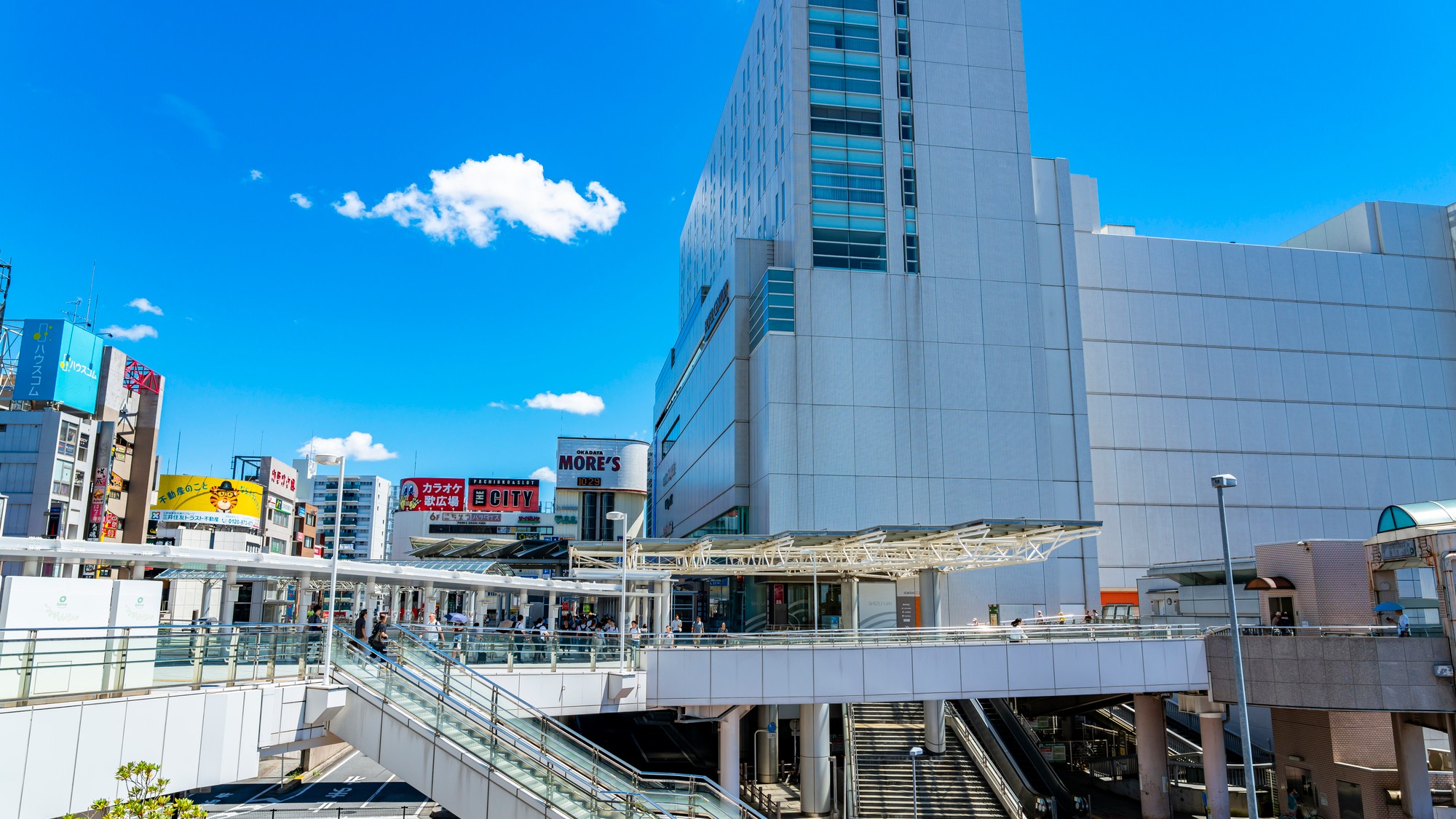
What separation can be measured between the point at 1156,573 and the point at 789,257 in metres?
26.1

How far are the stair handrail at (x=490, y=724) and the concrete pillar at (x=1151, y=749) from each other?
78.2 ft

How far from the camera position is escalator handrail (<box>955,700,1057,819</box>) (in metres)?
31.5

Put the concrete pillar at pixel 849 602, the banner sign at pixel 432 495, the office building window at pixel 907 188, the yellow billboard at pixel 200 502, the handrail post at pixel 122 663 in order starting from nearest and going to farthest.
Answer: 1. the handrail post at pixel 122 663
2. the concrete pillar at pixel 849 602
3. the office building window at pixel 907 188
4. the yellow billboard at pixel 200 502
5. the banner sign at pixel 432 495

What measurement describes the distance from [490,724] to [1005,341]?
137 ft

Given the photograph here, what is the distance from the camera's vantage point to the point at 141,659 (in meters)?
13.5

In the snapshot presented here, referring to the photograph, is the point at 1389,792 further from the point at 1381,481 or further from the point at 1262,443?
the point at 1381,481

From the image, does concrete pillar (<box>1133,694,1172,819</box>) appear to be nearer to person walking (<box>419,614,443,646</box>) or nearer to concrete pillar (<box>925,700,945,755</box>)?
concrete pillar (<box>925,700,945,755</box>)

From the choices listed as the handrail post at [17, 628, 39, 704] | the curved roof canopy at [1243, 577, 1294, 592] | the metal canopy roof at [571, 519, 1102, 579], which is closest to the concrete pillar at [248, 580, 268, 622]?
the metal canopy roof at [571, 519, 1102, 579]

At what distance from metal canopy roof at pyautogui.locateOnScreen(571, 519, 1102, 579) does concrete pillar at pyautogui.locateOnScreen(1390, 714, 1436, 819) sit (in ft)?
33.7

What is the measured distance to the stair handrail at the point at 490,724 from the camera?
15883mm

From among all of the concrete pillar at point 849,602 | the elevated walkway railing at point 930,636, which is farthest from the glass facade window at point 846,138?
the elevated walkway railing at point 930,636

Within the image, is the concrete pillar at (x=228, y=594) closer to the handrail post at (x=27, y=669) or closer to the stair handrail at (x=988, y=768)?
the handrail post at (x=27, y=669)

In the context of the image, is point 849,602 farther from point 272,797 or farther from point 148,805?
point 148,805

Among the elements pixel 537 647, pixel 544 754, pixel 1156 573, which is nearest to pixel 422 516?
pixel 1156 573
